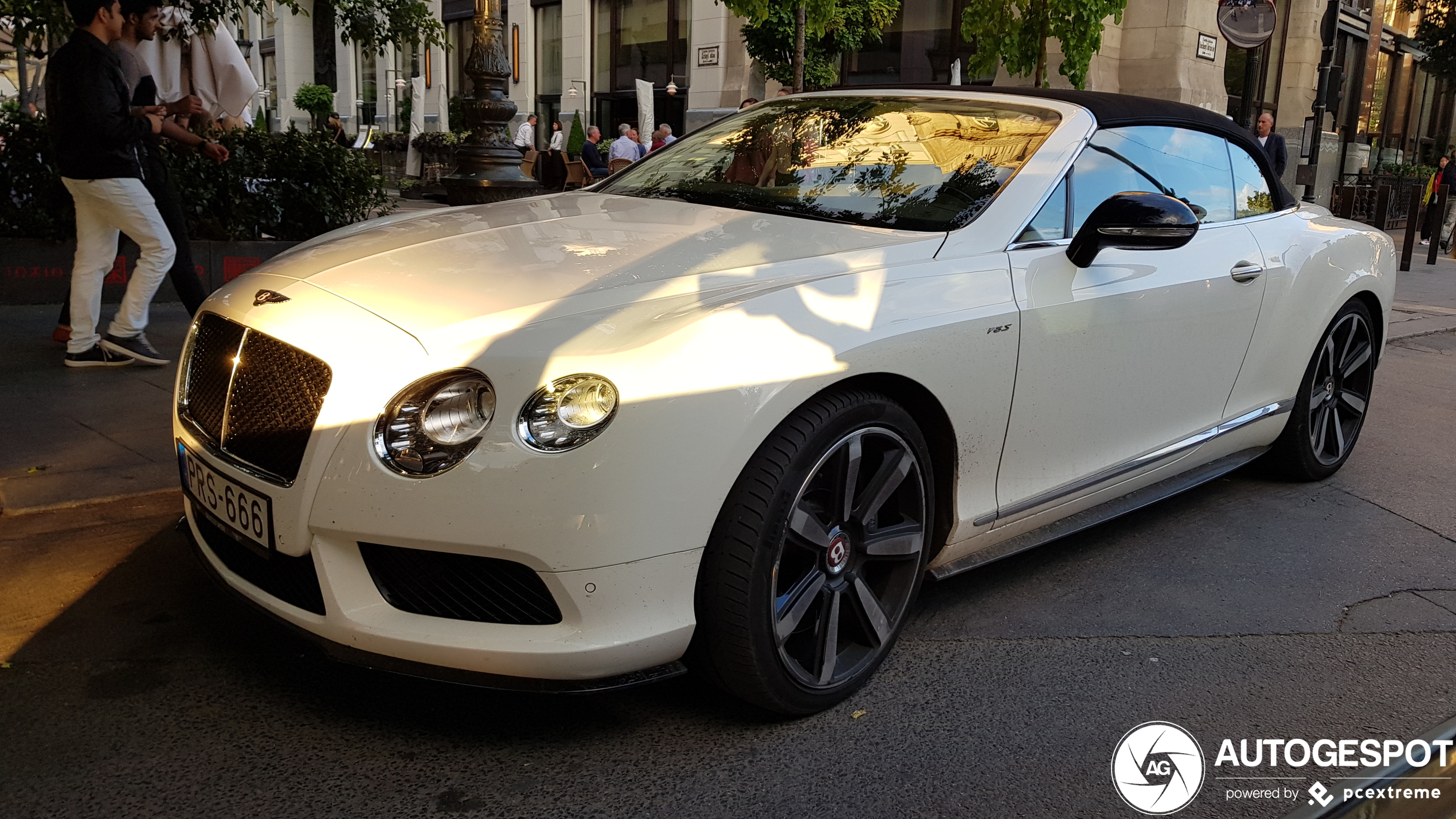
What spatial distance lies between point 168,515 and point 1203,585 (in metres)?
3.49

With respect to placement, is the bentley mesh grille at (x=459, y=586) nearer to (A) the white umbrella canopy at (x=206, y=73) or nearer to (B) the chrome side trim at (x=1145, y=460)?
(B) the chrome side trim at (x=1145, y=460)

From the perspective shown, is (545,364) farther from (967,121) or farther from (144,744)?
(967,121)

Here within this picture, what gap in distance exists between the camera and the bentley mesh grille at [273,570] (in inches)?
95.8

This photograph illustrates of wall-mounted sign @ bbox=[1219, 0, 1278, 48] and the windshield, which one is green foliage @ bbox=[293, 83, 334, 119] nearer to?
wall-mounted sign @ bbox=[1219, 0, 1278, 48]

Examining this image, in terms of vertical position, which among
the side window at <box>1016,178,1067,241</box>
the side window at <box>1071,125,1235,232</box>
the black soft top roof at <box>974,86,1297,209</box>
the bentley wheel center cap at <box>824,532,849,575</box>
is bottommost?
the bentley wheel center cap at <box>824,532,849,575</box>

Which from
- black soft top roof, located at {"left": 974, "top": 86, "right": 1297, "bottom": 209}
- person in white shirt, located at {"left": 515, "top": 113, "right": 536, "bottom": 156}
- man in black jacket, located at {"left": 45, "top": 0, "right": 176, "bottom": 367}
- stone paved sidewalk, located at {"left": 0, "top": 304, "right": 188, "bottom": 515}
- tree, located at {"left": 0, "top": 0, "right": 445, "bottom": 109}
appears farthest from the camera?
person in white shirt, located at {"left": 515, "top": 113, "right": 536, "bottom": 156}

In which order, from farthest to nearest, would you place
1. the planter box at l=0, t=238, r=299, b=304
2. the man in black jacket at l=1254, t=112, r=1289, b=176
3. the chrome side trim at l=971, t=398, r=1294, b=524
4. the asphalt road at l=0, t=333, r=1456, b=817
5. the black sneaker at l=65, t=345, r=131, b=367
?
the man in black jacket at l=1254, t=112, r=1289, b=176, the planter box at l=0, t=238, r=299, b=304, the black sneaker at l=65, t=345, r=131, b=367, the chrome side trim at l=971, t=398, r=1294, b=524, the asphalt road at l=0, t=333, r=1456, b=817

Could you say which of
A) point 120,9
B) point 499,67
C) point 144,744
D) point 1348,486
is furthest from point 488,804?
point 499,67

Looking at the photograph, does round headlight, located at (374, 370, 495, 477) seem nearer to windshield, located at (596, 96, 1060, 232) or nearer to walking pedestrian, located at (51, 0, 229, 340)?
windshield, located at (596, 96, 1060, 232)

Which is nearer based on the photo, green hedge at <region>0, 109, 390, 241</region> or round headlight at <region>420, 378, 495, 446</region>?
round headlight at <region>420, 378, 495, 446</region>

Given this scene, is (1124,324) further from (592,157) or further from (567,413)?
(592,157)

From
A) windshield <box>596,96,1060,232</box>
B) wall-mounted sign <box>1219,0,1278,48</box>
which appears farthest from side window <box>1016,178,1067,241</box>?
wall-mounted sign <box>1219,0,1278,48</box>

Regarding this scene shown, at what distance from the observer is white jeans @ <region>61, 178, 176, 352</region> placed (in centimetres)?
570

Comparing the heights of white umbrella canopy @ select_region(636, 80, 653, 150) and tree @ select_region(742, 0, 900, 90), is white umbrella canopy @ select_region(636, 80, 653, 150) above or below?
below
